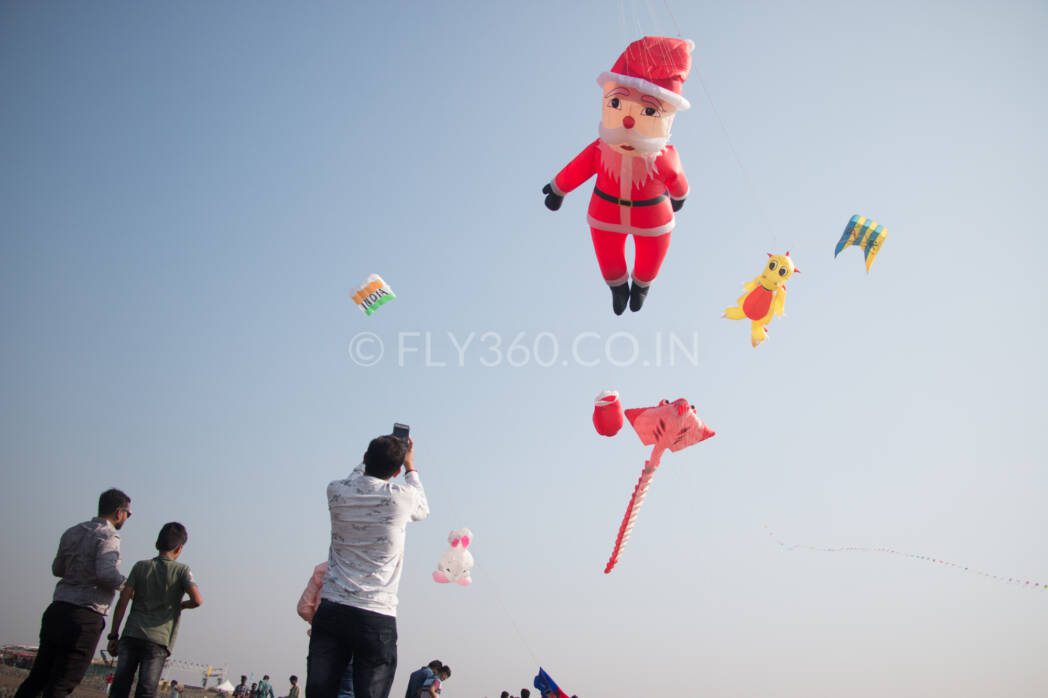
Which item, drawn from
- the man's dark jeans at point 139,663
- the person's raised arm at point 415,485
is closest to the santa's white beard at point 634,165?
the person's raised arm at point 415,485

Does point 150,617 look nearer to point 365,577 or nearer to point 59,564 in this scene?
point 59,564

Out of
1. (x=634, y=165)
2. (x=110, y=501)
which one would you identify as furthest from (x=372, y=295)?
(x=110, y=501)

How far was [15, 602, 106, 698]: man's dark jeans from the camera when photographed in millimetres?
4109

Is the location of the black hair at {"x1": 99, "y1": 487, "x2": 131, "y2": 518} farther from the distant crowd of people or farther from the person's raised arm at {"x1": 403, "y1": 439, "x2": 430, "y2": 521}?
the person's raised arm at {"x1": 403, "y1": 439, "x2": 430, "y2": 521}

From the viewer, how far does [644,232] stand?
7.10 meters

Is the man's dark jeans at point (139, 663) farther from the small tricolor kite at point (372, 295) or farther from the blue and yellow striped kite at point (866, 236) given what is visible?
the blue and yellow striped kite at point (866, 236)

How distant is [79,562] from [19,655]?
20.6m

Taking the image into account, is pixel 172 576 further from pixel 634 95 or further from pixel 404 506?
pixel 634 95

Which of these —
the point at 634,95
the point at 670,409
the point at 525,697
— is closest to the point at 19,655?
the point at 525,697

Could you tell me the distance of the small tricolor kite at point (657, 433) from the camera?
8273 millimetres

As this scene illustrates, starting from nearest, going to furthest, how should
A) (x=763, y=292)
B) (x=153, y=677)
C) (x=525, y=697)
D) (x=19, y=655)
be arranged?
(x=153, y=677) < (x=763, y=292) < (x=525, y=697) < (x=19, y=655)

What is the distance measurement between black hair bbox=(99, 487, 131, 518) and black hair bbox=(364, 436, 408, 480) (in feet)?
6.48

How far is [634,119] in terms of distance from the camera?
6383mm

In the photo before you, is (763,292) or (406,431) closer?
(406,431)
